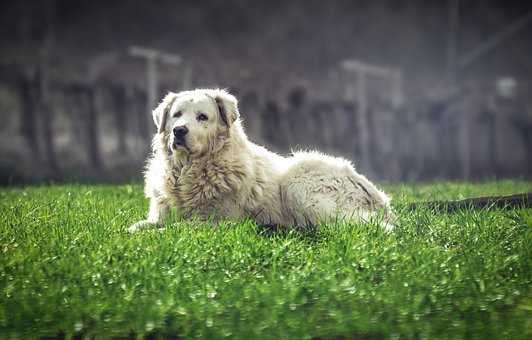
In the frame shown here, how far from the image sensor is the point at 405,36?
28375mm

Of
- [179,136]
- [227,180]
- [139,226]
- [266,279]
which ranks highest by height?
[179,136]

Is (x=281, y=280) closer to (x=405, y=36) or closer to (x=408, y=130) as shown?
(x=408, y=130)

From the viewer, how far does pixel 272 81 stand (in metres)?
21.1

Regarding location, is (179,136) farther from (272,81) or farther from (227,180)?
(272,81)

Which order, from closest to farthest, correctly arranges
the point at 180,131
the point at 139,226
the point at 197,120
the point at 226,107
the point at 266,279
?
the point at 266,279, the point at 139,226, the point at 180,131, the point at 197,120, the point at 226,107

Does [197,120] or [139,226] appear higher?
[197,120]

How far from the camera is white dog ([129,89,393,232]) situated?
6090 millimetres

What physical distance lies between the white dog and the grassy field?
18.0 inches

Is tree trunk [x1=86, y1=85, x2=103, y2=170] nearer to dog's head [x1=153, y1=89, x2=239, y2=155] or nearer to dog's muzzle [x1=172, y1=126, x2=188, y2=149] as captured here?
dog's head [x1=153, y1=89, x2=239, y2=155]

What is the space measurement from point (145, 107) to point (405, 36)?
48.5ft

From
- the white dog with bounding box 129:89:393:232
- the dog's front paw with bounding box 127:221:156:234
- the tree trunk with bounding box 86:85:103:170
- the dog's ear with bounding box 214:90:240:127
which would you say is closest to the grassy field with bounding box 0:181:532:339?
the dog's front paw with bounding box 127:221:156:234

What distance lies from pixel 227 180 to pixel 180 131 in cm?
65

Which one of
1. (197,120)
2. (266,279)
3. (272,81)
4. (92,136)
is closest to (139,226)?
(197,120)

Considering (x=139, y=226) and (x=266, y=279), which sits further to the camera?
(x=139, y=226)
